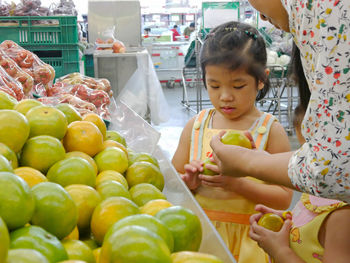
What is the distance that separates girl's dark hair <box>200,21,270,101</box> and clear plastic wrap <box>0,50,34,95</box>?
1132 mm

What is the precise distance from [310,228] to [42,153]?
2.79 feet

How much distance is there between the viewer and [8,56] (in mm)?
2648

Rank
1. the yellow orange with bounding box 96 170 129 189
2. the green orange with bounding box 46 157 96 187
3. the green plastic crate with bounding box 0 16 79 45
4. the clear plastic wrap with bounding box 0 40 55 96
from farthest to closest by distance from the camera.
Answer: the green plastic crate with bounding box 0 16 79 45 → the clear plastic wrap with bounding box 0 40 55 96 → the yellow orange with bounding box 96 170 129 189 → the green orange with bounding box 46 157 96 187

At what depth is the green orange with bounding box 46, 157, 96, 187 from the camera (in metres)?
1.10

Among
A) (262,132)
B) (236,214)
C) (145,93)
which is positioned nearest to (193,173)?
(236,214)

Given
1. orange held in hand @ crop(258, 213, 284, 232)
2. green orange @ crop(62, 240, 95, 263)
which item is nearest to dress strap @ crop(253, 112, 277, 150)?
orange held in hand @ crop(258, 213, 284, 232)

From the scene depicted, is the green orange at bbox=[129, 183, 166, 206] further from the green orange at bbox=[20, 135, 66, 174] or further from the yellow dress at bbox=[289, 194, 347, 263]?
the yellow dress at bbox=[289, 194, 347, 263]

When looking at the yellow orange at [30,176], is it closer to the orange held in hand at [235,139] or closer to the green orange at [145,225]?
the green orange at [145,225]

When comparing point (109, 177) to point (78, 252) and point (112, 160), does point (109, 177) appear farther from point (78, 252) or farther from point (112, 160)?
point (78, 252)

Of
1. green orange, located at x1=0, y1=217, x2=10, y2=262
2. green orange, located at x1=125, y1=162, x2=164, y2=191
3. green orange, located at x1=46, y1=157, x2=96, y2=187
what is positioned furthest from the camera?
green orange, located at x1=125, y1=162, x2=164, y2=191

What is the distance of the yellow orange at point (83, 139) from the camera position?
1361 millimetres

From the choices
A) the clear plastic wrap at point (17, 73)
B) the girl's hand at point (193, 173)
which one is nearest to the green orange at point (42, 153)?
the girl's hand at point (193, 173)

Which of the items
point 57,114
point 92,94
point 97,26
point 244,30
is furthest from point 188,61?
point 57,114

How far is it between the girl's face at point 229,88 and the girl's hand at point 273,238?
0.51 m
